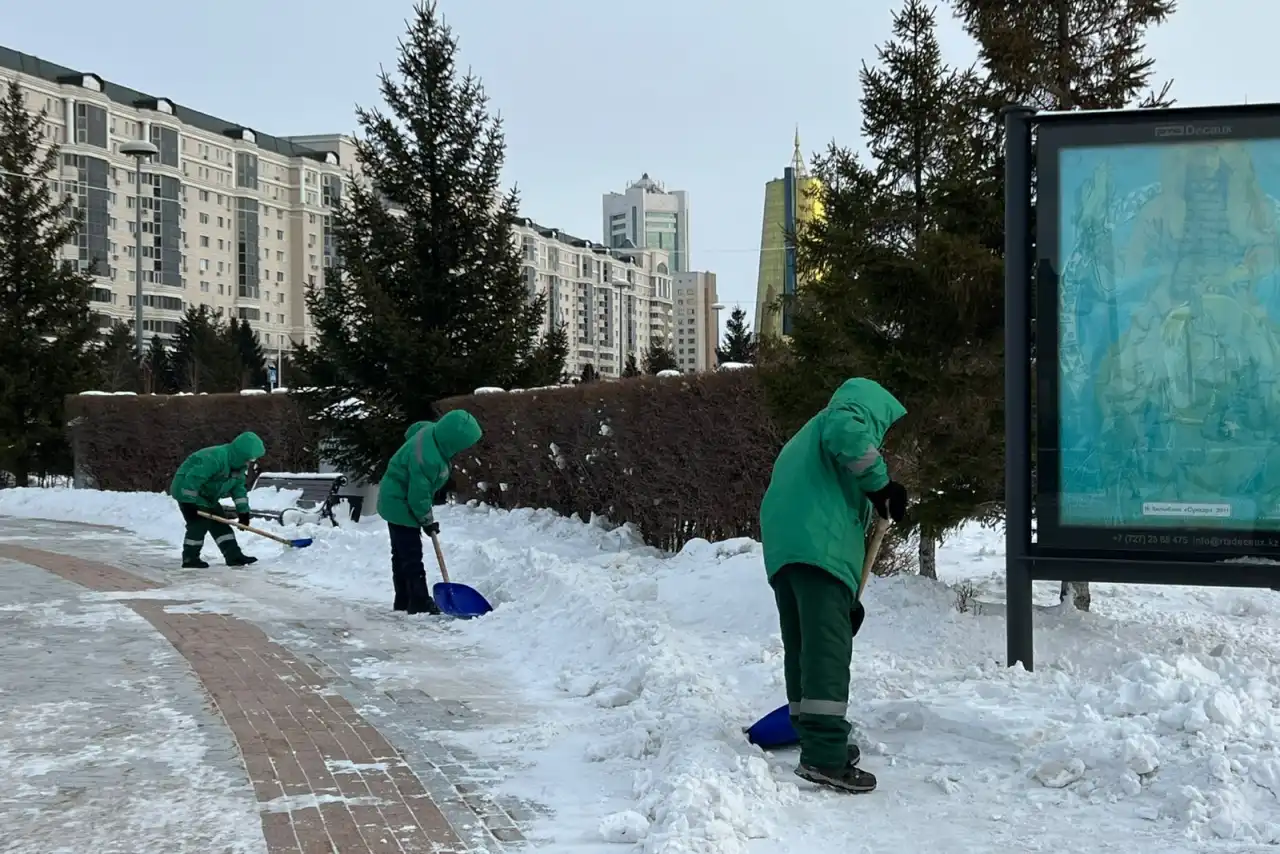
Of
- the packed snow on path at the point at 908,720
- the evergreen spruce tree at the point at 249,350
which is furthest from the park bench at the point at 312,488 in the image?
the evergreen spruce tree at the point at 249,350

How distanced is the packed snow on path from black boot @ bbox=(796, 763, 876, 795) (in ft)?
0.20

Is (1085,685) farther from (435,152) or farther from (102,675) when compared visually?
(435,152)

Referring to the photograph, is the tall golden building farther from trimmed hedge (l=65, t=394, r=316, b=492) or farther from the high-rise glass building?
the high-rise glass building

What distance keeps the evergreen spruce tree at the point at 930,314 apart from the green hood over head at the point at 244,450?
20.8 ft

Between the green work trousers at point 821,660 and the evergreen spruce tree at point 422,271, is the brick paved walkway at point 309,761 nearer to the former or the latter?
the green work trousers at point 821,660

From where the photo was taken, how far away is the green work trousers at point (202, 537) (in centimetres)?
1284

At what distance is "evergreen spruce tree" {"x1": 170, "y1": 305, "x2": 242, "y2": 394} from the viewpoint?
2000 inches

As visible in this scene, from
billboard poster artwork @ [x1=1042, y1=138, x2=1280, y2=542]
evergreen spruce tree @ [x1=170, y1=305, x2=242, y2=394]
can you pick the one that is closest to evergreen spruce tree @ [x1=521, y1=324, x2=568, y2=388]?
billboard poster artwork @ [x1=1042, y1=138, x2=1280, y2=542]

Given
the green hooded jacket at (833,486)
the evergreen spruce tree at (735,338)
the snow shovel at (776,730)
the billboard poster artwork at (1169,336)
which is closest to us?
the green hooded jacket at (833,486)

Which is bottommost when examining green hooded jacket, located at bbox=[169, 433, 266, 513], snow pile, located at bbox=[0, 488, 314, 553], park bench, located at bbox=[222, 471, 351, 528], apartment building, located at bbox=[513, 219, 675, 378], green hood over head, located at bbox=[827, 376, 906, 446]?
snow pile, located at bbox=[0, 488, 314, 553]

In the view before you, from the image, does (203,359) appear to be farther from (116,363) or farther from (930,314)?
(930,314)

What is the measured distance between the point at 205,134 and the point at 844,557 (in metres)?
103

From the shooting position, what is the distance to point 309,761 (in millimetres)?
5184

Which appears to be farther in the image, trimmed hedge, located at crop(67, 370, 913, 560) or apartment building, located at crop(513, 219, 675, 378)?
apartment building, located at crop(513, 219, 675, 378)
